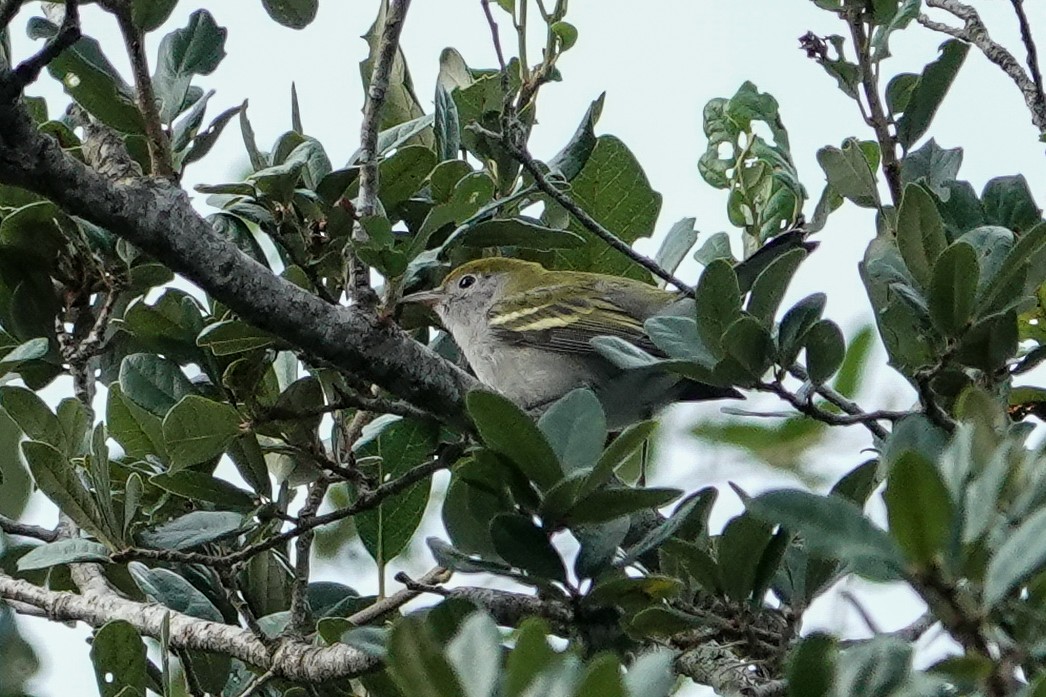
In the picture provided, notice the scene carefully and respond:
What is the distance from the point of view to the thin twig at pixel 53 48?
6.66 feet

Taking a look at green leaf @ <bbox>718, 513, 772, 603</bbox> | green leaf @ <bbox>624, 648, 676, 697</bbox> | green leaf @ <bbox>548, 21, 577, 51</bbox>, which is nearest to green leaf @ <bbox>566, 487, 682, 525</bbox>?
green leaf @ <bbox>718, 513, 772, 603</bbox>

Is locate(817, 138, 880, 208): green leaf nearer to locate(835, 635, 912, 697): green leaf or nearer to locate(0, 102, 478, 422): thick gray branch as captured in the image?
locate(0, 102, 478, 422): thick gray branch

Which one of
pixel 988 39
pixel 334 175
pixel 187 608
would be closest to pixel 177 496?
pixel 187 608

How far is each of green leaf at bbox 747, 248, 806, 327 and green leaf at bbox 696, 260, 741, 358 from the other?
0.06m

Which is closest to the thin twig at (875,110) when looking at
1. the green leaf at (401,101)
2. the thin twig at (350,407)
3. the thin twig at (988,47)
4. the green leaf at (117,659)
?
the thin twig at (988,47)

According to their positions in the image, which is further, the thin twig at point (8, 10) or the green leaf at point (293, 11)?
the green leaf at point (293, 11)

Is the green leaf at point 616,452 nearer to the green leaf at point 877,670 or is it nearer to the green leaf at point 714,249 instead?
the green leaf at point 877,670

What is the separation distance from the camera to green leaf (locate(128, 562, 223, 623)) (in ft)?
9.39

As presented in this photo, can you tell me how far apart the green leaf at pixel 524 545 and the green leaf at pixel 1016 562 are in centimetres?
99

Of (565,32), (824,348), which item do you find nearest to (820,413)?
(824,348)

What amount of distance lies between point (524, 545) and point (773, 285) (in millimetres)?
578

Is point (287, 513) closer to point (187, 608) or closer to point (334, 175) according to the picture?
point (187, 608)

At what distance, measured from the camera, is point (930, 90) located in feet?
8.73

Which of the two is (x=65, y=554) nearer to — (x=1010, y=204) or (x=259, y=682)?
(x=259, y=682)
